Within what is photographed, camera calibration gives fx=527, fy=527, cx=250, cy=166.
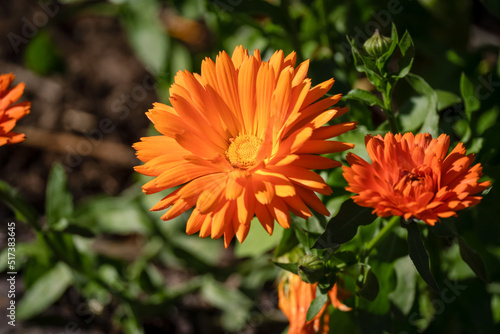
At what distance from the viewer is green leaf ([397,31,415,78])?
1.36m

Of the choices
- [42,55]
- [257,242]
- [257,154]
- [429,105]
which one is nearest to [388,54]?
[429,105]

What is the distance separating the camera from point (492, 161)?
1.90 m

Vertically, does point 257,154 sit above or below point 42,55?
above

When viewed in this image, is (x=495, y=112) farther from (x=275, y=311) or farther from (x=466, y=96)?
(x=275, y=311)

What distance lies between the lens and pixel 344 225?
4.26ft

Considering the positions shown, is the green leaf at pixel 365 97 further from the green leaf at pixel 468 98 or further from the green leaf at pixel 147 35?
the green leaf at pixel 147 35

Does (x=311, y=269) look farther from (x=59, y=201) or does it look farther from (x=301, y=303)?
(x=59, y=201)

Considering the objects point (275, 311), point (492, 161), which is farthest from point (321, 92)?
point (275, 311)

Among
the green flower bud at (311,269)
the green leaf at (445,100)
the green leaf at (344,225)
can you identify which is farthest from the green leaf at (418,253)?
the green leaf at (445,100)

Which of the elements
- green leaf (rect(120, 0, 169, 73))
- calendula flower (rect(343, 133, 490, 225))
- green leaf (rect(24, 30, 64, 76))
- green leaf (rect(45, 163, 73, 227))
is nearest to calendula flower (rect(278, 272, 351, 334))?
calendula flower (rect(343, 133, 490, 225))

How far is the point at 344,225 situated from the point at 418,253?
19 centimetres

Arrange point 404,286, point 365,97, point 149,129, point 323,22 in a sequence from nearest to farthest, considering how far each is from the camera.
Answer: point 365,97 < point 404,286 < point 323,22 < point 149,129

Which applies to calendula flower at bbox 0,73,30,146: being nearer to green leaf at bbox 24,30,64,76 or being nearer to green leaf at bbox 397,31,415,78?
green leaf at bbox 397,31,415,78

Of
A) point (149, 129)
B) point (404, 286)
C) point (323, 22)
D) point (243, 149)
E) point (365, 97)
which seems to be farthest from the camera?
point (149, 129)
